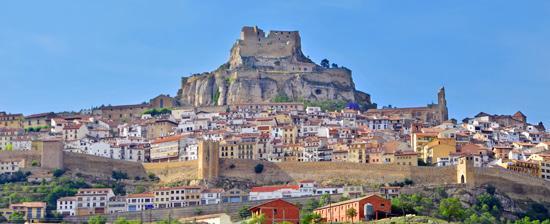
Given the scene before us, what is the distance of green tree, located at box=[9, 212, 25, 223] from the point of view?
58.5m

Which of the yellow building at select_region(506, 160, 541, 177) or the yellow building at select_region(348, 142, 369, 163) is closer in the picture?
the yellow building at select_region(506, 160, 541, 177)

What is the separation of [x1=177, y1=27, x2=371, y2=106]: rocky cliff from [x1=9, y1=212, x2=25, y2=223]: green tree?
98.5ft

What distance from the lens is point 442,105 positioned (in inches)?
3538

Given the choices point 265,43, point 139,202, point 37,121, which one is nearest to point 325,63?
point 265,43

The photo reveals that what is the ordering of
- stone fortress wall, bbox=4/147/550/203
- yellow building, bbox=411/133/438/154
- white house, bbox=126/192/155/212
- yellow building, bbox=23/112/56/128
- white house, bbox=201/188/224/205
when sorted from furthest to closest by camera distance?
yellow building, bbox=23/112/56/128
yellow building, bbox=411/133/438/154
stone fortress wall, bbox=4/147/550/203
white house, bbox=201/188/224/205
white house, bbox=126/192/155/212

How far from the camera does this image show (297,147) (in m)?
73.8

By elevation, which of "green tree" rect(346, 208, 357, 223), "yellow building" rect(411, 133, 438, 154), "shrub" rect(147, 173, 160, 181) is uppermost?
"yellow building" rect(411, 133, 438, 154)

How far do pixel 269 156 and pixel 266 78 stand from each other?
1780 cm

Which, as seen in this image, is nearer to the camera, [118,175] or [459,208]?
[459,208]

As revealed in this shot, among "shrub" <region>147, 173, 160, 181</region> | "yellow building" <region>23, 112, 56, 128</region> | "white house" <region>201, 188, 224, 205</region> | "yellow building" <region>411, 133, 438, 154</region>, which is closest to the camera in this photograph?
"white house" <region>201, 188, 224, 205</region>

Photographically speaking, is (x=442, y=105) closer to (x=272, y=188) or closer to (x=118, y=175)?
(x=118, y=175)

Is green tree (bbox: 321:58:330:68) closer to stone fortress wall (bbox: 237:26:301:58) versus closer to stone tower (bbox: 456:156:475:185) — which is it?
stone fortress wall (bbox: 237:26:301:58)

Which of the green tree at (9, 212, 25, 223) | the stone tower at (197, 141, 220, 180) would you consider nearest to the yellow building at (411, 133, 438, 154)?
the stone tower at (197, 141, 220, 180)

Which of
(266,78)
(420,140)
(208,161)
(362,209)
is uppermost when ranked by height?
(266,78)
